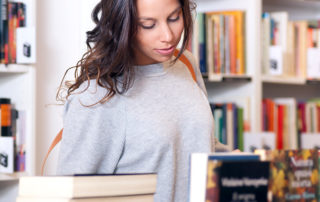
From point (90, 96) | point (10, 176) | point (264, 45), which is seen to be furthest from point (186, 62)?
point (264, 45)

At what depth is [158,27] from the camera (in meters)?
1.23

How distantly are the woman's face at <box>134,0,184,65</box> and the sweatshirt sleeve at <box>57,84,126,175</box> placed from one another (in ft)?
0.52

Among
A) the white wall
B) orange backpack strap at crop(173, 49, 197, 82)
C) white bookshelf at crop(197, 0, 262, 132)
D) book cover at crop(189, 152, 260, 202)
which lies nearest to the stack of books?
book cover at crop(189, 152, 260, 202)

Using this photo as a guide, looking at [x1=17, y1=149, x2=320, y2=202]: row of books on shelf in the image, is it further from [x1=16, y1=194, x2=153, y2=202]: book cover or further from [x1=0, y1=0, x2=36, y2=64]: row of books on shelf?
[x1=0, y1=0, x2=36, y2=64]: row of books on shelf

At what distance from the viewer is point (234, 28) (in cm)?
259

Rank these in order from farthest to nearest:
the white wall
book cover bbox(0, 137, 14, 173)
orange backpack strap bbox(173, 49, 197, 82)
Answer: the white wall < book cover bbox(0, 137, 14, 173) < orange backpack strap bbox(173, 49, 197, 82)

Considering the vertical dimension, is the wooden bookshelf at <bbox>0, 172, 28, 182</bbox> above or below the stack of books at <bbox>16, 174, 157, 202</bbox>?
below

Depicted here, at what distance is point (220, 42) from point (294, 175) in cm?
181

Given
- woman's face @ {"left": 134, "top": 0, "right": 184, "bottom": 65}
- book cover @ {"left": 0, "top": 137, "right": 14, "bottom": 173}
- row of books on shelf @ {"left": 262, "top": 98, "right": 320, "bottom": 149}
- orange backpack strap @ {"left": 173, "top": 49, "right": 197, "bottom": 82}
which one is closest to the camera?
woman's face @ {"left": 134, "top": 0, "right": 184, "bottom": 65}

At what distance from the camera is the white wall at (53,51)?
91.5 inches

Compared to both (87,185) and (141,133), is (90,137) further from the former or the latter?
(87,185)

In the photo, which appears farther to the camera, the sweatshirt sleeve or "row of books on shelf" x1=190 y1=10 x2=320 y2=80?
"row of books on shelf" x1=190 y1=10 x2=320 y2=80

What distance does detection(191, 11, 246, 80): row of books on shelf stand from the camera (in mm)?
2484

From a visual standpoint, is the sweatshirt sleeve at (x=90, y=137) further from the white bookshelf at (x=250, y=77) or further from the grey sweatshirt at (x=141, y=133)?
the white bookshelf at (x=250, y=77)
